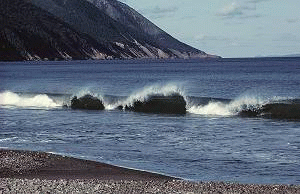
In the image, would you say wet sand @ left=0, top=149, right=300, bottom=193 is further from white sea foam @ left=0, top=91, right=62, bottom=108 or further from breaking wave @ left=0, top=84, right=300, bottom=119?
white sea foam @ left=0, top=91, right=62, bottom=108

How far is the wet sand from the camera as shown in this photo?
15.6 metres

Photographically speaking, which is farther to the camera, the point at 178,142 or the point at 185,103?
the point at 185,103

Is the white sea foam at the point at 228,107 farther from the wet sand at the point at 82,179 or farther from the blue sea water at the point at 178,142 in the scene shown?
the wet sand at the point at 82,179

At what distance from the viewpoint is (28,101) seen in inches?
2420

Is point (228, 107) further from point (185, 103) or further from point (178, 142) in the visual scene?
point (178, 142)

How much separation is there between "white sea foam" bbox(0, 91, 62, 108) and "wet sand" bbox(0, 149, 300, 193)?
35.0 m

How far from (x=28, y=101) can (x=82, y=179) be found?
146 feet

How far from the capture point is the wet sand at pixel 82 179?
15.6 metres

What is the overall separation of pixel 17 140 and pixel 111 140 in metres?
4.35

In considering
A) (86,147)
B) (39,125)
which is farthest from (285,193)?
(39,125)

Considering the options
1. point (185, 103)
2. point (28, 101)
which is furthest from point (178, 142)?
point (28, 101)

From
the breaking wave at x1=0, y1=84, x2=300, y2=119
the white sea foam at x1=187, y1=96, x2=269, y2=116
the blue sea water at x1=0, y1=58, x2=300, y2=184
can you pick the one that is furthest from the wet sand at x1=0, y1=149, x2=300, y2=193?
the white sea foam at x1=187, y1=96, x2=269, y2=116

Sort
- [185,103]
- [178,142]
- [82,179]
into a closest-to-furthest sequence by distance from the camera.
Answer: [82,179] < [178,142] < [185,103]

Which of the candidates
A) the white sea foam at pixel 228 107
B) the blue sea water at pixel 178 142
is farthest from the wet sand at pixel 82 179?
the white sea foam at pixel 228 107
